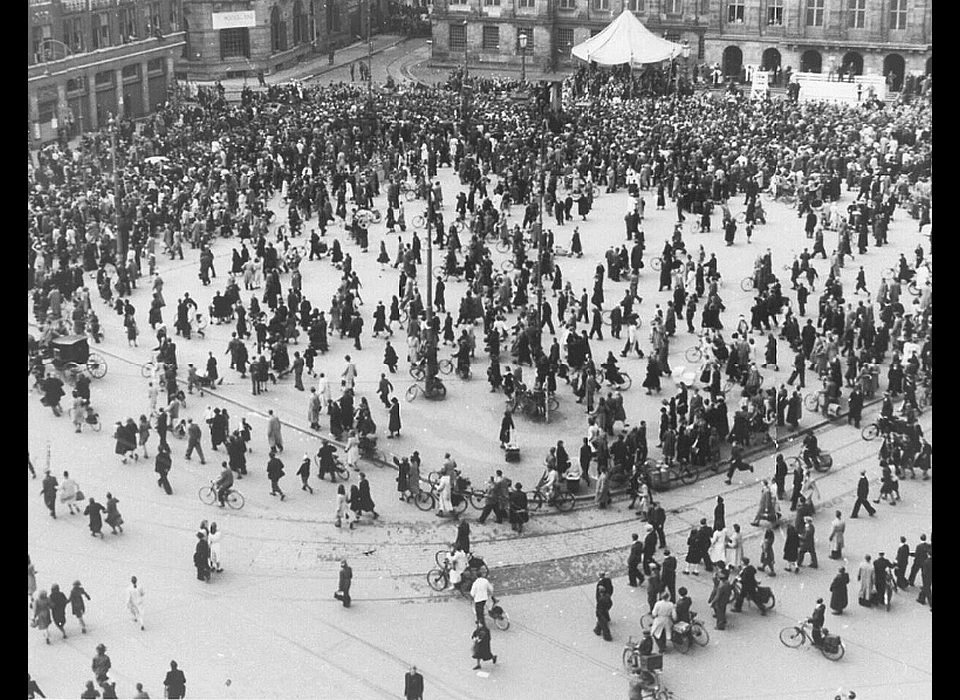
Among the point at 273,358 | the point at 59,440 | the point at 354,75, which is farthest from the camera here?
the point at 354,75

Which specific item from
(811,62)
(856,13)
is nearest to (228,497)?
(856,13)

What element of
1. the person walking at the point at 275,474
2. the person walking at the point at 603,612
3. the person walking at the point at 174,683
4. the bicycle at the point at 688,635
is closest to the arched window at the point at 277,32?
the person walking at the point at 275,474

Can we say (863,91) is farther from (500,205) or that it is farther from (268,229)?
(268,229)

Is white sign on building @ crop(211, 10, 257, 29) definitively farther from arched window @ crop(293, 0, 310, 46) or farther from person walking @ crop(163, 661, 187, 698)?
person walking @ crop(163, 661, 187, 698)

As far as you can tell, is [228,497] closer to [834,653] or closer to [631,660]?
[631,660]

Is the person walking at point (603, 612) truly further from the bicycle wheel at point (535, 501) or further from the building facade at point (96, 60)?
the building facade at point (96, 60)

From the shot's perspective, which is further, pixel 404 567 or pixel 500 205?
pixel 500 205

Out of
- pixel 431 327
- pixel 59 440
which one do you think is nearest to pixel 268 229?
pixel 431 327
